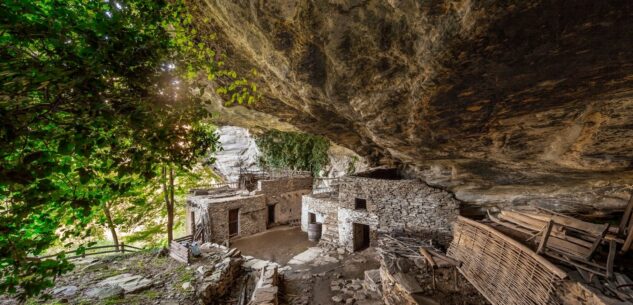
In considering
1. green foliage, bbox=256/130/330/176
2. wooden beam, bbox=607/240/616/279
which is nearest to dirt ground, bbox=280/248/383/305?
wooden beam, bbox=607/240/616/279

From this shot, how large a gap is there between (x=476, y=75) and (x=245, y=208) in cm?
1223

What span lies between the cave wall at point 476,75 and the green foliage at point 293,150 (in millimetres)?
9620

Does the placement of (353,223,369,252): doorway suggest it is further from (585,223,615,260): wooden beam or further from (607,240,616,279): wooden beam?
(607,240,616,279): wooden beam

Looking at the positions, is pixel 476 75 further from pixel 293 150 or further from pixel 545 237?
pixel 293 150

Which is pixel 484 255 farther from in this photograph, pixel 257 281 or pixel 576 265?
pixel 257 281

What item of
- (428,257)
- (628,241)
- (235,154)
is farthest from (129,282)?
(235,154)

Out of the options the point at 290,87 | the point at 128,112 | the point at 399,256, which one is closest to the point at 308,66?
the point at 290,87

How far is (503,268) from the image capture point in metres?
4.96

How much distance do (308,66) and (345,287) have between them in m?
6.96

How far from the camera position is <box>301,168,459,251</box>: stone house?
28.0 feet

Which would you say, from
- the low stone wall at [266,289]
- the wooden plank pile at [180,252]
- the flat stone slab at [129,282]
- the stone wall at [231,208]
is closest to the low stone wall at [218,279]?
the wooden plank pile at [180,252]

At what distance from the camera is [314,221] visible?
44.5 feet

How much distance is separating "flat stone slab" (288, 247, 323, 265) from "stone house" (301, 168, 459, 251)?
752 mm

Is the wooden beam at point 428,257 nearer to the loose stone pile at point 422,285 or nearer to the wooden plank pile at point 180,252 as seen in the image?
the loose stone pile at point 422,285
